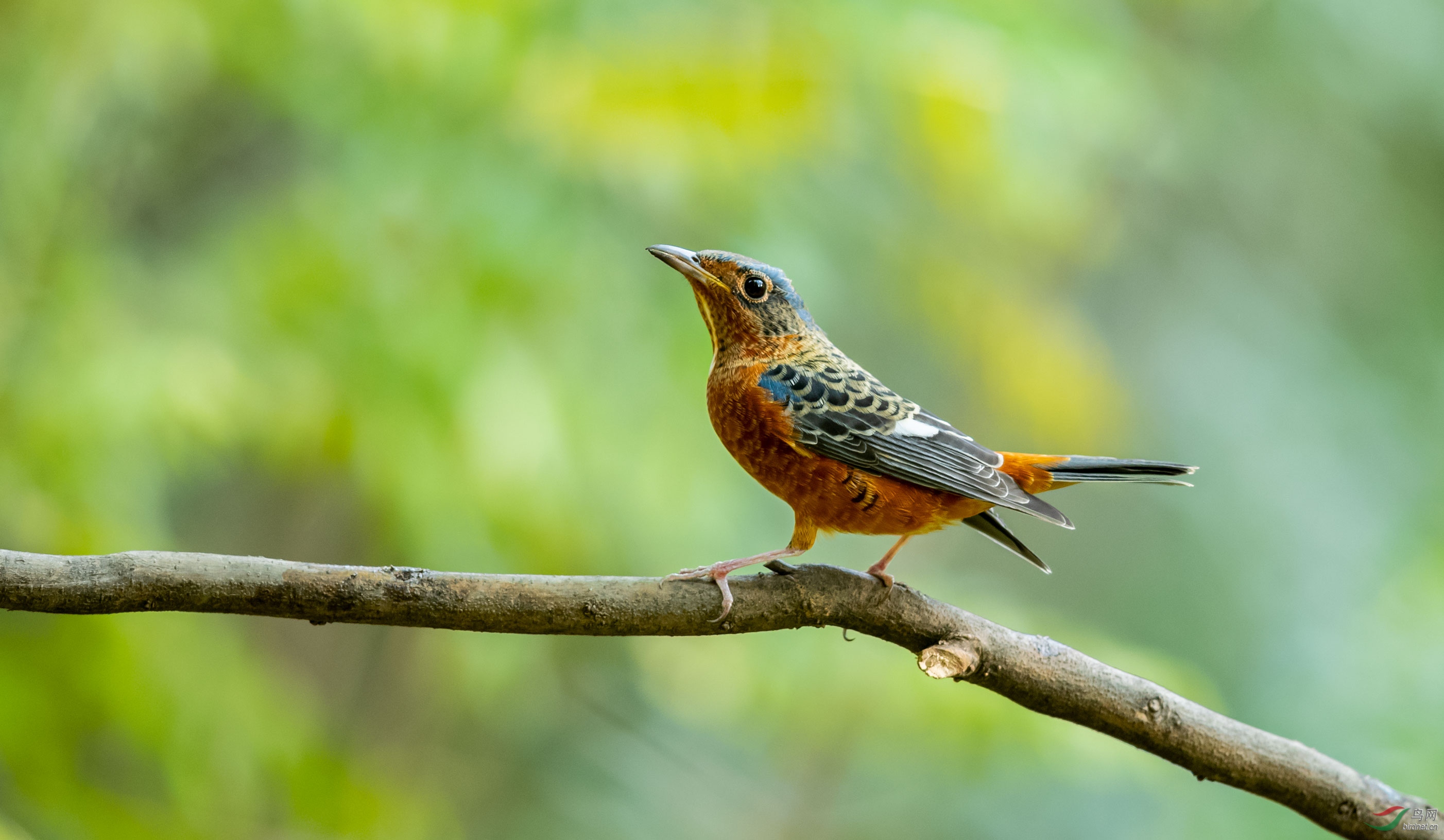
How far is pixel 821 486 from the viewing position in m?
3.12

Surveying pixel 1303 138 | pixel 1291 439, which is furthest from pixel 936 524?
pixel 1303 138

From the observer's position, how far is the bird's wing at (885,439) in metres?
3.06

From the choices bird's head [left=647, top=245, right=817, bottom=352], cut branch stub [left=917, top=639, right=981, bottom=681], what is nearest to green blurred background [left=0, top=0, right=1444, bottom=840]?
bird's head [left=647, top=245, right=817, bottom=352]

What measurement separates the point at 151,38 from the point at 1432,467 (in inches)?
327

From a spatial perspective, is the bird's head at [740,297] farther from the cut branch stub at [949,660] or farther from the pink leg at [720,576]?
the cut branch stub at [949,660]

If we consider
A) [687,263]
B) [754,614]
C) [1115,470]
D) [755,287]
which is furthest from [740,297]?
[1115,470]

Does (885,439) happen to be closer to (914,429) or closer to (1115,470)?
(914,429)

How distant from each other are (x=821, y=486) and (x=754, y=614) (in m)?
0.50

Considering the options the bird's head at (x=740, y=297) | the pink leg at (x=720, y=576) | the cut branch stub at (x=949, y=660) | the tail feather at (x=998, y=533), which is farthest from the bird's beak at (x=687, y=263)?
the cut branch stub at (x=949, y=660)

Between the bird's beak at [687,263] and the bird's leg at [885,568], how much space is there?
0.92 meters

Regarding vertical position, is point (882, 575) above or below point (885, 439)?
below

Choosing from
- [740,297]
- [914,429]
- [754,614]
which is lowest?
[754,614]

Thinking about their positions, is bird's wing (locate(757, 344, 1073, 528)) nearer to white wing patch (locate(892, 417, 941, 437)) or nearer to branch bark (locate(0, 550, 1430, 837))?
white wing patch (locate(892, 417, 941, 437))

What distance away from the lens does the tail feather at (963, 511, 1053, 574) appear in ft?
11.0
